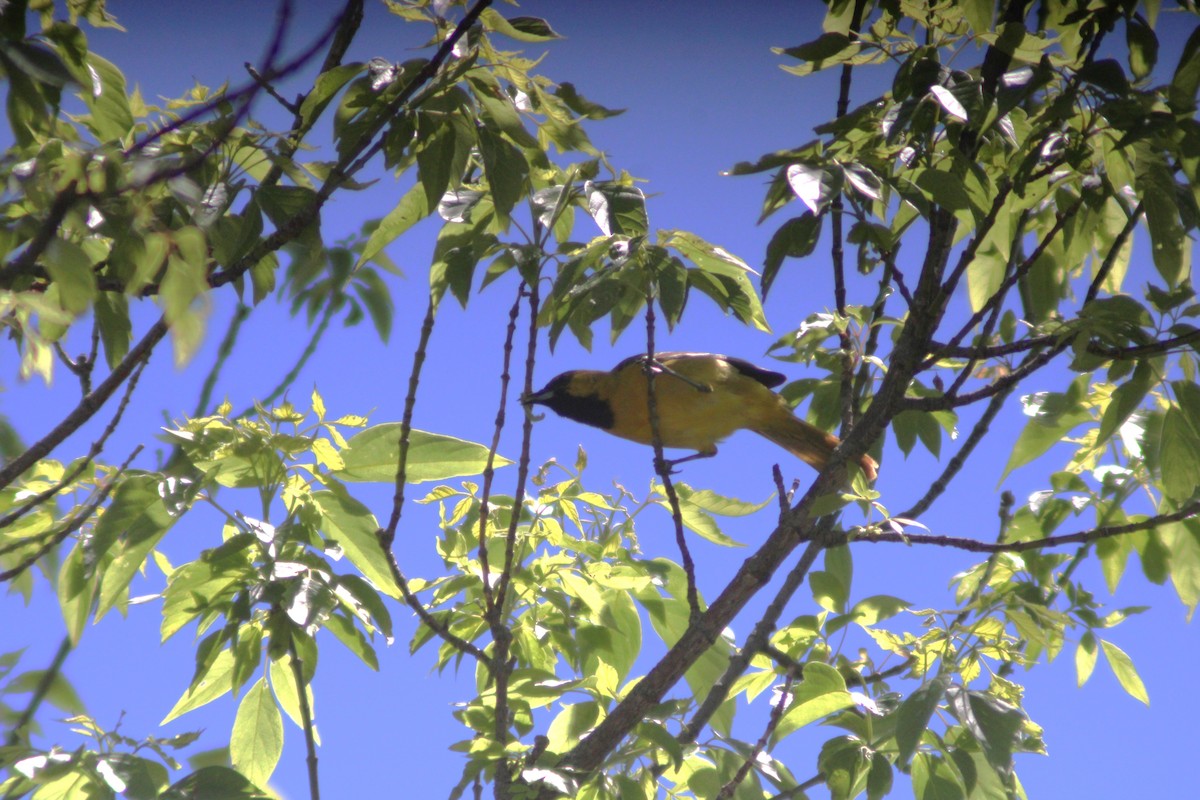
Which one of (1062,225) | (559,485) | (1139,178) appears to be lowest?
(559,485)

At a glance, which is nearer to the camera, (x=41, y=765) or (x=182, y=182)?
(x=182, y=182)

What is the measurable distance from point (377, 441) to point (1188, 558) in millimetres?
1764

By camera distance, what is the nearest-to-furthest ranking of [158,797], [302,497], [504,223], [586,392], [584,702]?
[158,797] < [504,223] < [302,497] < [584,702] < [586,392]

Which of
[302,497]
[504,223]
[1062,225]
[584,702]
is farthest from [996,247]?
[302,497]

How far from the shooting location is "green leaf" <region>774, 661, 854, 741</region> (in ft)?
6.28

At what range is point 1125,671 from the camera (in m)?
2.46

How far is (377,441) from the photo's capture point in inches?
81.8

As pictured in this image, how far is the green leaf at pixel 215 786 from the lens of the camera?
71.9 inches

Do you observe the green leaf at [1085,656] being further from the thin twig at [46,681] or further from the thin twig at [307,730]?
the thin twig at [46,681]

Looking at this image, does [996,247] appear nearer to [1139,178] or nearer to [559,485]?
[1139,178]

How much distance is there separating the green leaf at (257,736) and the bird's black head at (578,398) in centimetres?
229

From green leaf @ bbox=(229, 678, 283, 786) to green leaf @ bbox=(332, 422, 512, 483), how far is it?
0.59 m

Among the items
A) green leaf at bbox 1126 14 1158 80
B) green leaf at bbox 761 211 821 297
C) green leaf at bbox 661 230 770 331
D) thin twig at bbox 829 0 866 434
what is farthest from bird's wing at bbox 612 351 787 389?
green leaf at bbox 1126 14 1158 80

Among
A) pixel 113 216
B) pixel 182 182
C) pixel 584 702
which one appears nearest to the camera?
pixel 182 182
